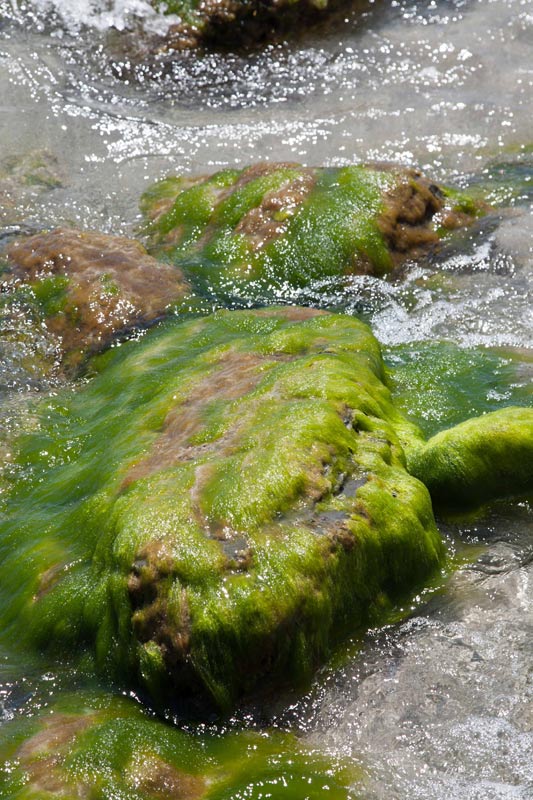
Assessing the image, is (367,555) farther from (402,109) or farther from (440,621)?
(402,109)

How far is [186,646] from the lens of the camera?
4.45m

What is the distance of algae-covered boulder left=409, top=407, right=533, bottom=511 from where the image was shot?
224 inches

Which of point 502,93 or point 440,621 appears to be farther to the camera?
point 502,93

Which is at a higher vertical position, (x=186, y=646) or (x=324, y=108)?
(x=324, y=108)

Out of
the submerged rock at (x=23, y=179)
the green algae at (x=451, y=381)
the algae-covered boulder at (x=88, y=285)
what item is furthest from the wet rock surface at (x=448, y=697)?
the submerged rock at (x=23, y=179)

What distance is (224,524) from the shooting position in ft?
15.7

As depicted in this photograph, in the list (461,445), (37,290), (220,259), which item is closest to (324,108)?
(220,259)

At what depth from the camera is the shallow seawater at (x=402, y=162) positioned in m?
4.36

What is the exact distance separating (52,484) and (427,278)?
14.2 feet

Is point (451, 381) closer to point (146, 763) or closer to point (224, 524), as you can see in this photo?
point (224, 524)

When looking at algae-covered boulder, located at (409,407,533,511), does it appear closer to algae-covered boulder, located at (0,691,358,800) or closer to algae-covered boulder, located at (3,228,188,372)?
algae-covered boulder, located at (0,691,358,800)

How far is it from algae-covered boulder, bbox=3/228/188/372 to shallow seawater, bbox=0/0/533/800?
13.0 inches

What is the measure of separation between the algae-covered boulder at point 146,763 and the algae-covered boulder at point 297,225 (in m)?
4.88

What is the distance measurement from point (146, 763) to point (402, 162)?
8.98 meters
